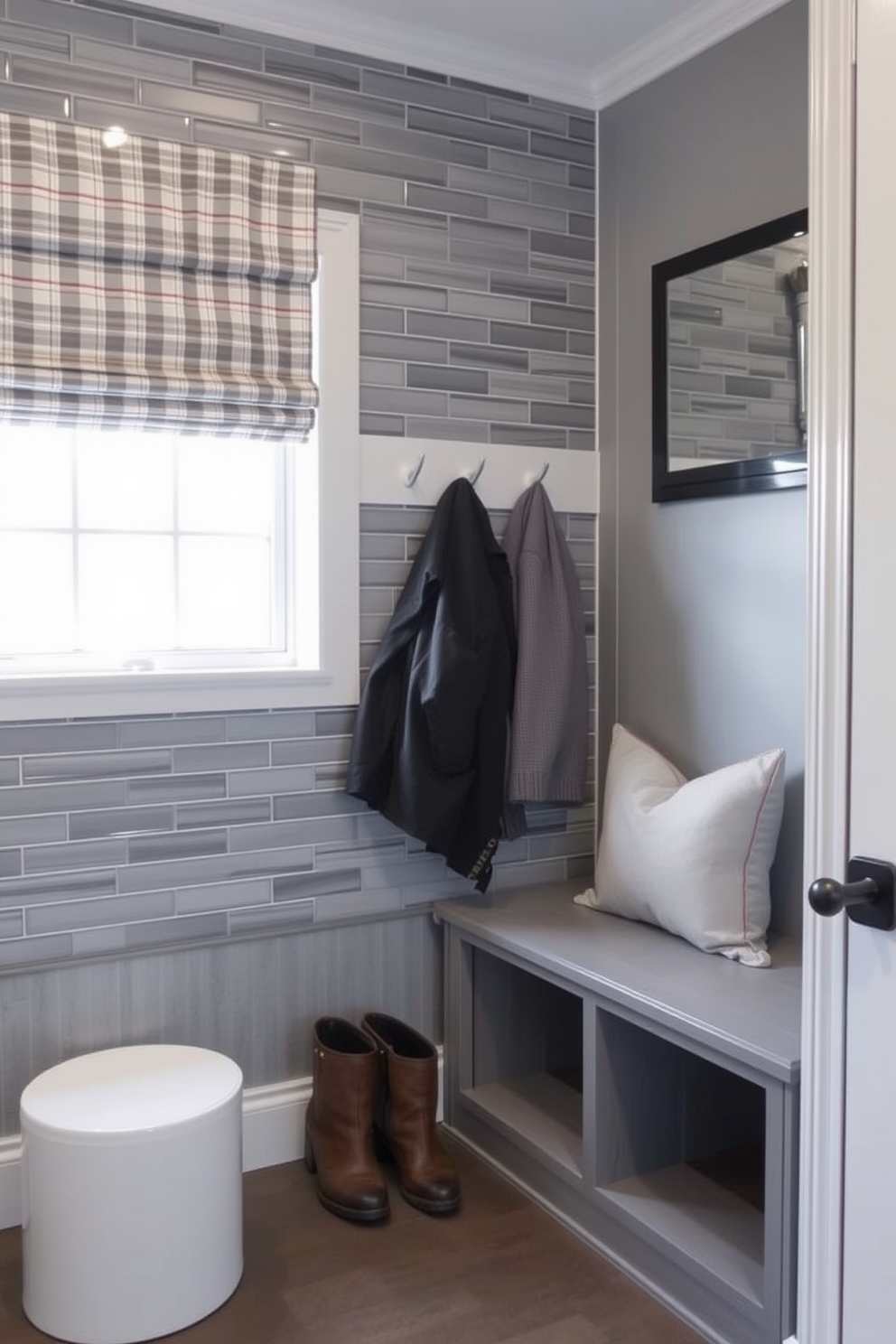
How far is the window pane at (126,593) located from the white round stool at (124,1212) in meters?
0.97

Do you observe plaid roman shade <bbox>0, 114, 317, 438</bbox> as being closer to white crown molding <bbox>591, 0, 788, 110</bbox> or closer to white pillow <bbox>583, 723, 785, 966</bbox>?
white crown molding <bbox>591, 0, 788, 110</bbox>

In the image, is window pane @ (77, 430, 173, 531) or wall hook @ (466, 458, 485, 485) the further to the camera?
wall hook @ (466, 458, 485, 485)

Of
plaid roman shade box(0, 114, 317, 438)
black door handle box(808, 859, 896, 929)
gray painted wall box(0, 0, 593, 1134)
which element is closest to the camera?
black door handle box(808, 859, 896, 929)

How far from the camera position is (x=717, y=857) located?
2.38 metres

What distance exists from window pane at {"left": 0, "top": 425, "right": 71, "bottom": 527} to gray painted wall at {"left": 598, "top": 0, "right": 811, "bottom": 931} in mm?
1316

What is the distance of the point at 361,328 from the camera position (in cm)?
274

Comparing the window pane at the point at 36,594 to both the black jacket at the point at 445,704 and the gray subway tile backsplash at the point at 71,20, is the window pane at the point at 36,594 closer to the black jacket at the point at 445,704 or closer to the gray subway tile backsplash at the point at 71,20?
the black jacket at the point at 445,704

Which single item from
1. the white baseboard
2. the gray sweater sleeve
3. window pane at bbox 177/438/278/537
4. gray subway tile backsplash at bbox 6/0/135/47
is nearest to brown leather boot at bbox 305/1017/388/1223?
the white baseboard

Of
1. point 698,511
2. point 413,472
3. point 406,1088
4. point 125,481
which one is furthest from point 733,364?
point 406,1088

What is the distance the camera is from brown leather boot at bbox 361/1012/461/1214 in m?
2.48

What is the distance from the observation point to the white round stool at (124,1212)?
203cm

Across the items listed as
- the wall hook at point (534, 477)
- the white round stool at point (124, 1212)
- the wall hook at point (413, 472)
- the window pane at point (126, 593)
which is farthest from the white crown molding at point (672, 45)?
the white round stool at point (124, 1212)

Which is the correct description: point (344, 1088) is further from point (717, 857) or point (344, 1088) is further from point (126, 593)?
point (126, 593)

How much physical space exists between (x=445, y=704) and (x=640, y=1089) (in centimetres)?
89
